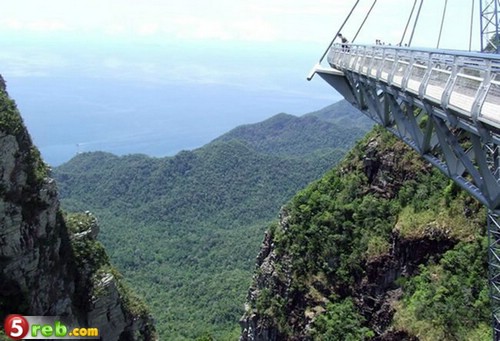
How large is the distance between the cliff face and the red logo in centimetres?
78

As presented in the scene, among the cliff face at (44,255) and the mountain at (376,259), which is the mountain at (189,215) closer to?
the mountain at (376,259)

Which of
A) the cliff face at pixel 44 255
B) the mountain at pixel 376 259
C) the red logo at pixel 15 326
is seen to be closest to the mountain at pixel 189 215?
the mountain at pixel 376 259

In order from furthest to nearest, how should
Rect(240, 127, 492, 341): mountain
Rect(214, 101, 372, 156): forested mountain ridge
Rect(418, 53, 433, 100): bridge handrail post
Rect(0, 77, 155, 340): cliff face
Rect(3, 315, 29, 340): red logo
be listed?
Rect(214, 101, 372, 156): forested mountain ridge < Rect(240, 127, 492, 341): mountain < Rect(0, 77, 155, 340): cliff face < Rect(3, 315, 29, 340): red logo < Rect(418, 53, 433, 100): bridge handrail post

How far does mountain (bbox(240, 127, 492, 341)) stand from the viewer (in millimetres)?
15188

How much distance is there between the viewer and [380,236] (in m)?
19.2

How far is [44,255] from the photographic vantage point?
16359 millimetres

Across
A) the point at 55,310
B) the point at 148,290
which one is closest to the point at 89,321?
the point at 55,310

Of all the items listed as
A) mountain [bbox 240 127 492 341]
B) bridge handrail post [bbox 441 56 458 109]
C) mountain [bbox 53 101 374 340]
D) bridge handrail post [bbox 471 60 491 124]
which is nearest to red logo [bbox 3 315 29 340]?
mountain [bbox 240 127 492 341]

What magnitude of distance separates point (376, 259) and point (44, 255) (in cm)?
1130

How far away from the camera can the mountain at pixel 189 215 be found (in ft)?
146

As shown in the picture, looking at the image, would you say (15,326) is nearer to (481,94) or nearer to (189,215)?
(481,94)

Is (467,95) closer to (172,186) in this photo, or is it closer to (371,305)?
(371,305)

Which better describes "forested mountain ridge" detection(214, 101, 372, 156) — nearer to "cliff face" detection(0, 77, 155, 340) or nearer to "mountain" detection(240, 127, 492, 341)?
"mountain" detection(240, 127, 492, 341)

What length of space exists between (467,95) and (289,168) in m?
82.7
